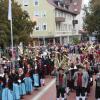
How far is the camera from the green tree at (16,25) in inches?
1702

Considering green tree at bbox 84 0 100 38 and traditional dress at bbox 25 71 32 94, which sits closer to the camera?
traditional dress at bbox 25 71 32 94

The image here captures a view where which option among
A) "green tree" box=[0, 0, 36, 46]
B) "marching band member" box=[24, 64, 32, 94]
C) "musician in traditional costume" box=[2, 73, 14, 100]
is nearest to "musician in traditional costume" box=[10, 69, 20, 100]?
"musician in traditional costume" box=[2, 73, 14, 100]

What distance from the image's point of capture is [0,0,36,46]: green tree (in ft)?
142

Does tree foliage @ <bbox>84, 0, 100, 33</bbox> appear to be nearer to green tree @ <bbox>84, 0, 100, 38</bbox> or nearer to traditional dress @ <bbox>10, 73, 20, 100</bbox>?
green tree @ <bbox>84, 0, 100, 38</bbox>

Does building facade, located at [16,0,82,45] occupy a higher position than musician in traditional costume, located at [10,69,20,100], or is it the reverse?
building facade, located at [16,0,82,45]

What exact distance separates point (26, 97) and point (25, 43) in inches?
1117

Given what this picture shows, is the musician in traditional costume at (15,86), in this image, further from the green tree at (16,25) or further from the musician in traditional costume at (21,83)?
the green tree at (16,25)

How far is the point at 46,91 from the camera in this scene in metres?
21.6

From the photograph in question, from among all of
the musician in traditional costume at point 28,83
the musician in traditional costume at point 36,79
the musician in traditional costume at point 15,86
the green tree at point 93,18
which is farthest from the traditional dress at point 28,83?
the green tree at point 93,18

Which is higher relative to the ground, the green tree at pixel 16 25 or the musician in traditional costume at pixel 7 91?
the green tree at pixel 16 25

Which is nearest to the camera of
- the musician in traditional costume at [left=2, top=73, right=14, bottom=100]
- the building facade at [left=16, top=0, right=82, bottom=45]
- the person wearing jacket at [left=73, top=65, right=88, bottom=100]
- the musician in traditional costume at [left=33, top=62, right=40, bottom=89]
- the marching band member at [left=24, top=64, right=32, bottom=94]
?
the person wearing jacket at [left=73, top=65, right=88, bottom=100]

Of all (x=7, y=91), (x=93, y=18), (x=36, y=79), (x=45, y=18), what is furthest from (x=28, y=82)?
(x=45, y=18)

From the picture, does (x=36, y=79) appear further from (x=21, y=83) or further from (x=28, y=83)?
(x=21, y=83)

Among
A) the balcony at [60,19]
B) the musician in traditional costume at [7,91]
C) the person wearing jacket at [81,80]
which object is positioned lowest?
the musician in traditional costume at [7,91]
